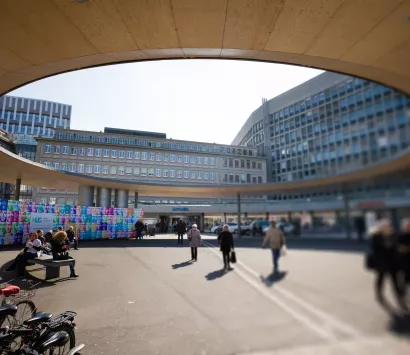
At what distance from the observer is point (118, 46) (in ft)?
8.91

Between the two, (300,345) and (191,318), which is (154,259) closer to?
(191,318)

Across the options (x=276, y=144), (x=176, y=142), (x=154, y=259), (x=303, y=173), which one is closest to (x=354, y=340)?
(x=303, y=173)

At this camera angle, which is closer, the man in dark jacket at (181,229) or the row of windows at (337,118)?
the row of windows at (337,118)

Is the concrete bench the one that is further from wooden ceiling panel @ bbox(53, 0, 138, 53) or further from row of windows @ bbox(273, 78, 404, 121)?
row of windows @ bbox(273, 78, 404, 121)

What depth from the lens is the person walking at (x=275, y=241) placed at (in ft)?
3.49

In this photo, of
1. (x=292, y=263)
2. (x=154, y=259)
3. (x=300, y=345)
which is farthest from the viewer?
(x=154, y=259)


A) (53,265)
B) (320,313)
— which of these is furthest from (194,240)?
(53,265)

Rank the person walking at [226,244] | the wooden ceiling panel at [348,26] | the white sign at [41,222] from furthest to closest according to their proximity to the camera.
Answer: the white sign at [41,222] < the wooden ceiling panel at [348,26] < the person walking at [226,244]

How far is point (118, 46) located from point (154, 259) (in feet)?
6.93

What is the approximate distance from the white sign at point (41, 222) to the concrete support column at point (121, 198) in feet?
52.9

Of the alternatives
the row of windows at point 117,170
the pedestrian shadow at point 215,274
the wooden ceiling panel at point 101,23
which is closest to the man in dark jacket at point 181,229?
the row of windows at point 117,170

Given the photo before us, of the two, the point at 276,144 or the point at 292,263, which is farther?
the point at 276,144

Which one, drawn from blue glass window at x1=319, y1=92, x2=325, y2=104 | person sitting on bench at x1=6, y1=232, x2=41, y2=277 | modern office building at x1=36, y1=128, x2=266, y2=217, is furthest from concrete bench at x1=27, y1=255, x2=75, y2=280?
blue glass window at x1=319, y1=92, x2=325, y2=104

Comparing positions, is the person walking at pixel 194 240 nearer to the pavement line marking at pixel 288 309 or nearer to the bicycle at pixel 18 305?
the pavement line marking at pixel 288 309
